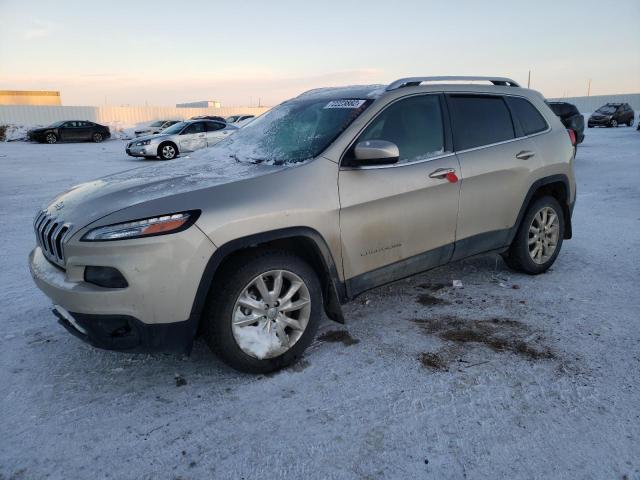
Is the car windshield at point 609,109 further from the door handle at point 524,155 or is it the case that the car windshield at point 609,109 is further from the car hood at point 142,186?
the car hood at point 142,186

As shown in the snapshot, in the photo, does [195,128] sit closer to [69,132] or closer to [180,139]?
[180,139]

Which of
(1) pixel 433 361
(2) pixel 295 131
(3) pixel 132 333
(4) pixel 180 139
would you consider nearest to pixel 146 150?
(4) pixel 180 139

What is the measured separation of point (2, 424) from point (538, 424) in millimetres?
2759

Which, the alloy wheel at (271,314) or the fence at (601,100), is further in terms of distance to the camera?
the fence at (601,100)

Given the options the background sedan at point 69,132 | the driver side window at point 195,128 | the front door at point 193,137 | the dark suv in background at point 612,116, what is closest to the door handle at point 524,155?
the front door at point 193,137

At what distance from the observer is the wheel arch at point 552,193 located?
424cm

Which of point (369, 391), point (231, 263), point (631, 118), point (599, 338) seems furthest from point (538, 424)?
point (631, 118)

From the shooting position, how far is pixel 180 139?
56.1 ft

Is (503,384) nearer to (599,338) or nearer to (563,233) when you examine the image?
(599,338)

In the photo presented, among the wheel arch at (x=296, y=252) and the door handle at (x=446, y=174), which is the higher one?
the door handle at (x=446, y=174)

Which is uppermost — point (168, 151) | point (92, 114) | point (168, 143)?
point (92, 114)

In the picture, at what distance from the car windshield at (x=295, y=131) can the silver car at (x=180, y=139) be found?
13235 millimetres

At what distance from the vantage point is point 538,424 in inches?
94.6

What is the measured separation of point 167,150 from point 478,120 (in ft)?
48.5
